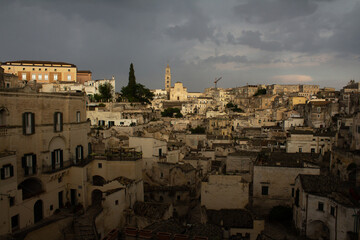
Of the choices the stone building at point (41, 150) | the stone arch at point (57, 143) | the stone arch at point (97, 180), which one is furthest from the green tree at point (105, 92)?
the stone arch at point (57, 143)

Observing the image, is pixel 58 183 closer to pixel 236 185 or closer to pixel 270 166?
pixel 236 185

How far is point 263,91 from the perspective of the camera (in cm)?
→ 11369

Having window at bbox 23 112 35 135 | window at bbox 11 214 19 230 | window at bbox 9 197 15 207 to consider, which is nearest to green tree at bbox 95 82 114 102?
window at bbox 23 112 35 135

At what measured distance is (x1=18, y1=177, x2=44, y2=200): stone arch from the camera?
728 inches

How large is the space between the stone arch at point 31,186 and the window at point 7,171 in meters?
3.09

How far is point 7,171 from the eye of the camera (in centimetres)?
1541

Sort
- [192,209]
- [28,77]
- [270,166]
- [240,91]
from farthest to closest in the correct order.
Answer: [240,91]
[28,77]
[192,209]
[270,166]

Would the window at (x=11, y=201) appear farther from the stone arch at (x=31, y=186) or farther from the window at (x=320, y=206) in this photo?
the window at (x=320, y=206)

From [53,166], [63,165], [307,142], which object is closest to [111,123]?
[63,165]

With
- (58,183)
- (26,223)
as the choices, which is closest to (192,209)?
(58,183)

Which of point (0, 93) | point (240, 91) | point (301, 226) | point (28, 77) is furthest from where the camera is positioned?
point (240, 91)

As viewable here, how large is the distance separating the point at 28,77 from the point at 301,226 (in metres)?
59.2

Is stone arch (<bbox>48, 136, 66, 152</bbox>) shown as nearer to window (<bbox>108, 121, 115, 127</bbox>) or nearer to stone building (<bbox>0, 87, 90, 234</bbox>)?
stone building (<bbox>0, 87, 90, 234</bbox>)

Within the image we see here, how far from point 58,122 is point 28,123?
240cm
